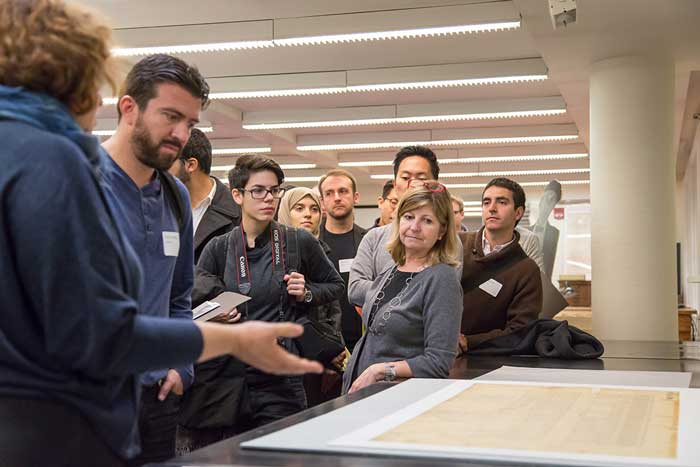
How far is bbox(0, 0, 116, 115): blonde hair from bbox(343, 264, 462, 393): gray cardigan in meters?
1.34

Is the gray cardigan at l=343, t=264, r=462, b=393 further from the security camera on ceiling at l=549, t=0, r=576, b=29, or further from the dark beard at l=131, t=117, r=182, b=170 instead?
the security camera on ceiling at l=549, t=0, r=576, b=29

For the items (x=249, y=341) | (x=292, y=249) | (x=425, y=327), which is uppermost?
(x=292, y=249)

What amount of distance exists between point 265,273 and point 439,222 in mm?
700

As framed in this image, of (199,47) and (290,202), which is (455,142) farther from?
(290,202)

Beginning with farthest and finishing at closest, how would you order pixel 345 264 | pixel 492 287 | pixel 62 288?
1. pixel 345 264
2. pixel 492 287
3. pixel 62 288

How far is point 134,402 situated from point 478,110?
27.2 ft

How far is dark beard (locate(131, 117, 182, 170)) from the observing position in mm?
1801

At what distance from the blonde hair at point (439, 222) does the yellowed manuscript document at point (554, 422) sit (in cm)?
70

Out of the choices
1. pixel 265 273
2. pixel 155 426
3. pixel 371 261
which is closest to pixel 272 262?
pixel 265 273

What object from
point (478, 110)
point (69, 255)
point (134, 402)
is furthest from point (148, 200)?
point (478, 110)

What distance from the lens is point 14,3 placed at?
1.07m

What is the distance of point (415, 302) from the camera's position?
227cm

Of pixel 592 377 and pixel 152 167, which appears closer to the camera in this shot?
pixel 152 167

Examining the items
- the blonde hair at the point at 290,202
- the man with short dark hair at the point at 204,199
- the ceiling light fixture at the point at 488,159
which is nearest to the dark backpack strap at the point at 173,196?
the man with short dark hair at the point at 204,199
